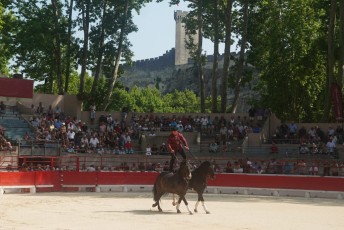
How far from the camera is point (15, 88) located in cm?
3959

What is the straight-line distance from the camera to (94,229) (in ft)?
53.6

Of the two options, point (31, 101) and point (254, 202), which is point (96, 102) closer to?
point (31, 101)

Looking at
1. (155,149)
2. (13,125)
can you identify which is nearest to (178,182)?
(155,149)

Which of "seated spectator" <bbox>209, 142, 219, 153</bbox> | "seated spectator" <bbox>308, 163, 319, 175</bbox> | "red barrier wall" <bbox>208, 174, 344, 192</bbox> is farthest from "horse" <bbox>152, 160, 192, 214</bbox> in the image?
"seated spectator" <bbox>209, 142, 219, 153</bbox>

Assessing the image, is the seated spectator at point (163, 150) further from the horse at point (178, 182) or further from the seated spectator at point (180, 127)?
the horse at point (178, 182)

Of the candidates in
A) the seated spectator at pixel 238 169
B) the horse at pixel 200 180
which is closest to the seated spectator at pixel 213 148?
the seated spectator at pixel 238 169

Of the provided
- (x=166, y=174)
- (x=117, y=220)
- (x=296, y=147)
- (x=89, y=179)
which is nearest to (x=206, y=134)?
(x=296, y=147)

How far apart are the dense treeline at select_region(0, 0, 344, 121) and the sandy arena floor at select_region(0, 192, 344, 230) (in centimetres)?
1713

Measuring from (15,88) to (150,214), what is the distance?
21751mm

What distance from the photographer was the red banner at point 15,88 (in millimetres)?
39094

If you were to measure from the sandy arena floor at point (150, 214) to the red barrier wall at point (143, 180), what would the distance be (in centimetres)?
294

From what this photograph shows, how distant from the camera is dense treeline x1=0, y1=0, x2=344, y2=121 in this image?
152 feet

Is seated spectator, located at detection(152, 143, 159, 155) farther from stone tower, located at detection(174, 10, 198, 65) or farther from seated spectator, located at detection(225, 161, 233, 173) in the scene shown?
stone tower, located at detection(174, 10, 198, 65)

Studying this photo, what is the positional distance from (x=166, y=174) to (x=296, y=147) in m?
16.9
